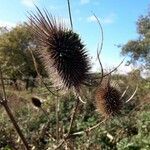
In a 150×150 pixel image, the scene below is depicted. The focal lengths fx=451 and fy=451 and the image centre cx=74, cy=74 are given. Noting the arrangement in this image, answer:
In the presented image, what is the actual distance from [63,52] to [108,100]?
688mm

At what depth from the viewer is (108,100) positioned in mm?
3479

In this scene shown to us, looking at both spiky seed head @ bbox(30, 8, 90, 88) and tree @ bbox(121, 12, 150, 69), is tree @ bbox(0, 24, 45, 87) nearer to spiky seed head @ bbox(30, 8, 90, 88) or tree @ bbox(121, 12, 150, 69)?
tree @ bbox(121, 12, 150, 69)

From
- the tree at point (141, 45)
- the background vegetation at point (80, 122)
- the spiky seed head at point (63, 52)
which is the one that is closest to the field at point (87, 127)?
the background vegetation at point (80, 122)

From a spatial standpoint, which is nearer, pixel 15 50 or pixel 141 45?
pixel 141 45

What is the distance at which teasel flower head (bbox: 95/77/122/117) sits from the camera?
11.4 feet

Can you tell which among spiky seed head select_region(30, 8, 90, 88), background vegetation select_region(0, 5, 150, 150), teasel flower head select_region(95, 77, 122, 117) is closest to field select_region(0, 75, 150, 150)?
background vegetation select_region(0, 5, 150, 150)

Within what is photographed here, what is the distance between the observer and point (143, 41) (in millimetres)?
25938

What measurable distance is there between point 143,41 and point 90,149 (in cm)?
1823

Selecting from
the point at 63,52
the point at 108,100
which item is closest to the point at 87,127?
the point at 108,100

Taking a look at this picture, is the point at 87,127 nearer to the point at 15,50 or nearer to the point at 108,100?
the point at 108,100

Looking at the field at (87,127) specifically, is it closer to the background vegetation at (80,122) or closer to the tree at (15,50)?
the background vegetation at (80,122)

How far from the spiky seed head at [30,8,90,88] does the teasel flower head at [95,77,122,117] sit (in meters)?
0.54

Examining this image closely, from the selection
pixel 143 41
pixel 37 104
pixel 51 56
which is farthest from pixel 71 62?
pixel 143 41

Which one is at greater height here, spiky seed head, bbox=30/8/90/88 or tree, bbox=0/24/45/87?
tree, bbox=0/24/45/87
